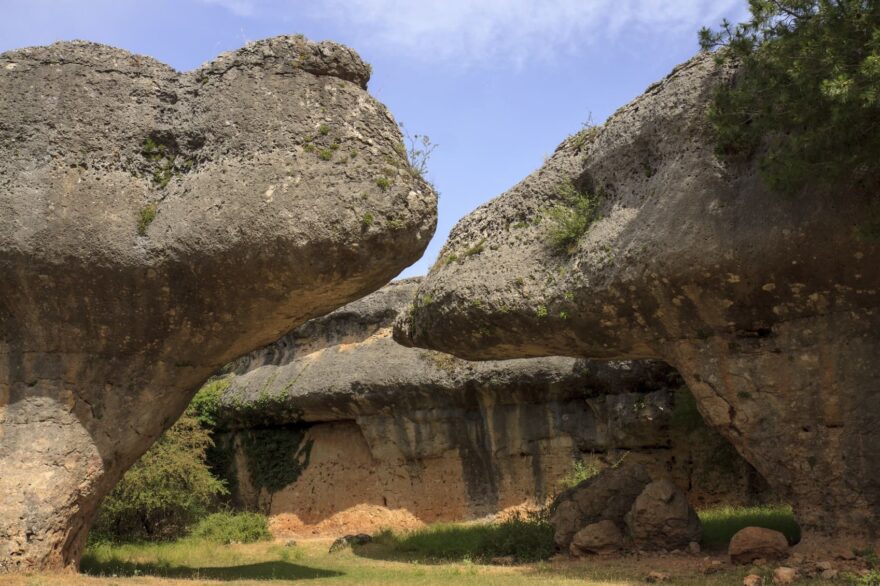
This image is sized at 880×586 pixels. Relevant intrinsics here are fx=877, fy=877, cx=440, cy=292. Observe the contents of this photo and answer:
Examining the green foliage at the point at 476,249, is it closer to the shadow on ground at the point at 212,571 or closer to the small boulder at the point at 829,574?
the shadow on ground at the point at 212,571

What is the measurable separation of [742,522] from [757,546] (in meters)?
3.71

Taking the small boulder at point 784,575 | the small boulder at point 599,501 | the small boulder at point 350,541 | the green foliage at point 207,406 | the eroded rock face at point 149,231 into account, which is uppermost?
the eroded rock face at point 149,231

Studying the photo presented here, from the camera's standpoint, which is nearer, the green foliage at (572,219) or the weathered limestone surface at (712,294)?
the weathered limestone surface at (712,294)

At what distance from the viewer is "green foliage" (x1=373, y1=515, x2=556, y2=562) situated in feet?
47.1

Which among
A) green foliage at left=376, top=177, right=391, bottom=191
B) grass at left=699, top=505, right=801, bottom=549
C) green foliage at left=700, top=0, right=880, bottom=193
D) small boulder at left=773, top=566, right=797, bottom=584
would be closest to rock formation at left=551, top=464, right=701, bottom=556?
grass at left=699, top=505, right=801, bottom=549

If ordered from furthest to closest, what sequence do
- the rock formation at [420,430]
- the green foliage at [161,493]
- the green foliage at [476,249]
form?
the green foliage at [161,493] < the rock formation at [420,430] < the green foliage at [476,249]

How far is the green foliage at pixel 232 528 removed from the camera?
68.3 ft

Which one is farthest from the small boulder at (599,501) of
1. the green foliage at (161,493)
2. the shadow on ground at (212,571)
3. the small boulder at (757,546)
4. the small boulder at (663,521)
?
the green foliage at (161,493)

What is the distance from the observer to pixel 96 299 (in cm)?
1006

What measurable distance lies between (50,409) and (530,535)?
8032 mm

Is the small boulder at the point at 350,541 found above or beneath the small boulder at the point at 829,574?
beneath

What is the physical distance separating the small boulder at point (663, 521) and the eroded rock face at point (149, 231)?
550cm

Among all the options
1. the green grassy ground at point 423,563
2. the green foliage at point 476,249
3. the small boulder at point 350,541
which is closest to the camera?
the green grassy ground at point 423,563

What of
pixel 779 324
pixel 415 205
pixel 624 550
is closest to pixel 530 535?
pixel 624 550
